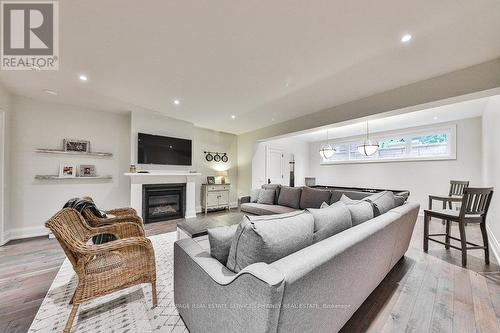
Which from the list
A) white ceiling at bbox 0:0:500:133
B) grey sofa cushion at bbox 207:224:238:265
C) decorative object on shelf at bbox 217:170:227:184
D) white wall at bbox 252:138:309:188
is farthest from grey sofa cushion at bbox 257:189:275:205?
grey sofa cushion at bbox 207:224:238:265

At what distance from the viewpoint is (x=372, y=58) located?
2.20m

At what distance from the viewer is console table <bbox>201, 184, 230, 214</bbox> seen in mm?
5366

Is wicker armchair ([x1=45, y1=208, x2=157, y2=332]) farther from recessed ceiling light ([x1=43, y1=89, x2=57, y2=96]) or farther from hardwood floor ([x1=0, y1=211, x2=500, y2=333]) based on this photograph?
recessed ceiling light ([x1=43, y1=89, x2=57, y2=96])

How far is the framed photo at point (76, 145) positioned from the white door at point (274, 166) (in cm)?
462

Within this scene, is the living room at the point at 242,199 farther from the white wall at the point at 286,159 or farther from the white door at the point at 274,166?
the white door at the point at 274,166

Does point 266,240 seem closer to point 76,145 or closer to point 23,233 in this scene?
point 76,145

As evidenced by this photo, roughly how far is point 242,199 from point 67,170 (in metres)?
3.55

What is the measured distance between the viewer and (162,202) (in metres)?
4.59

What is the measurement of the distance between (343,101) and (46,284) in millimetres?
4747

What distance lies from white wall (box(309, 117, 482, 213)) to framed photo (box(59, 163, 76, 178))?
740 centimetres

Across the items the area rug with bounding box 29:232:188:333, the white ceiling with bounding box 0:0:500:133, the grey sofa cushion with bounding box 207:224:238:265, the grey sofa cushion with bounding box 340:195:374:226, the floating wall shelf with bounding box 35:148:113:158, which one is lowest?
the area rug with bounding box 29:232:188:333

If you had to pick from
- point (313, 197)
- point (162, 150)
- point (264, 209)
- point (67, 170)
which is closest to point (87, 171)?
point (67, 170)

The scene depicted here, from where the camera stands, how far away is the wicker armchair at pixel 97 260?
131cm

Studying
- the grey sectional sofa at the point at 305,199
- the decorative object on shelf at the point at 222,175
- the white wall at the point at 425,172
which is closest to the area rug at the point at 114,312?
the grey sectional sofa at the point at 305,199
